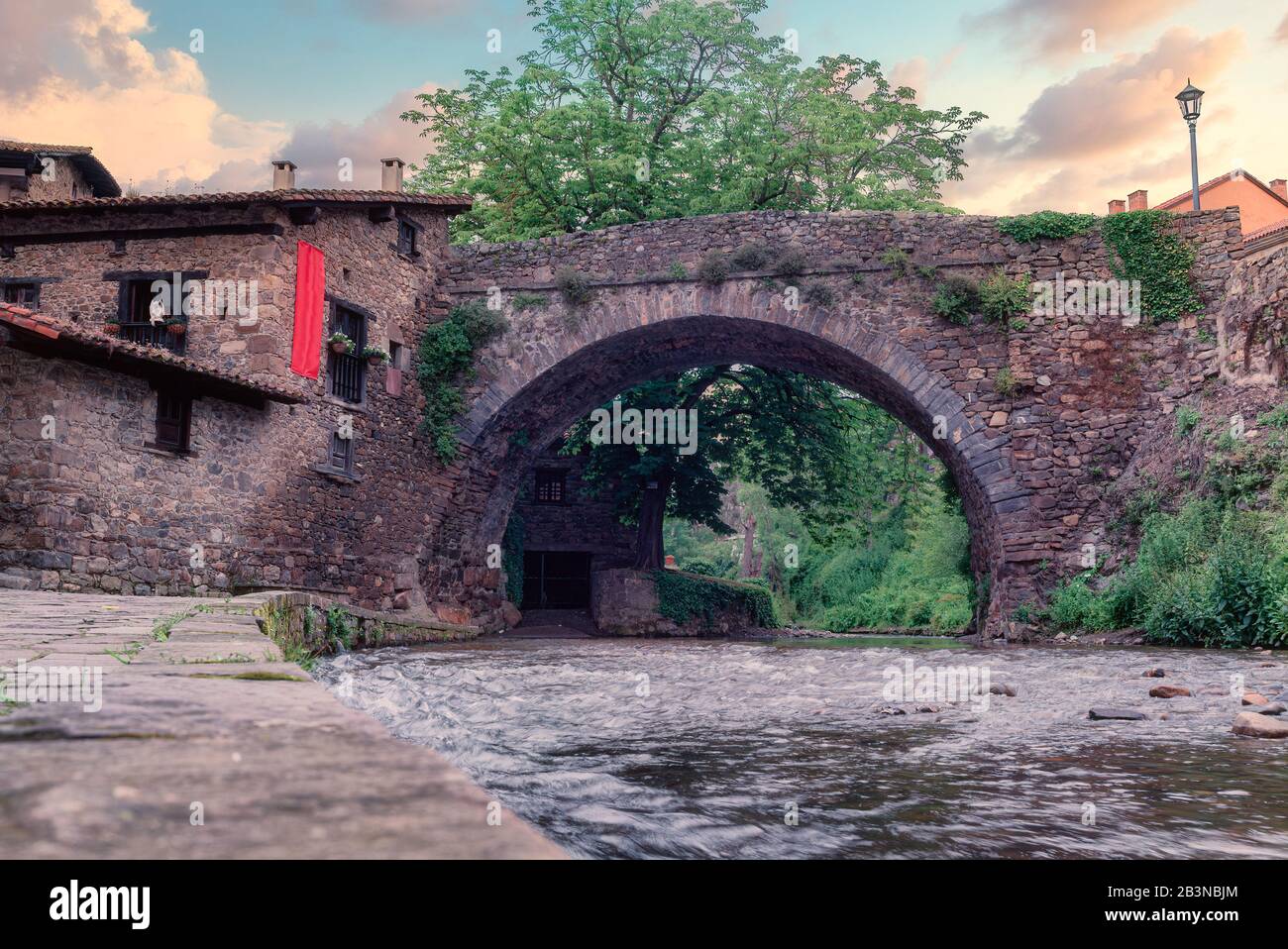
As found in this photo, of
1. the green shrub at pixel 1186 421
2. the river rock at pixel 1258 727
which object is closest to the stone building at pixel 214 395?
the river rock at pixel 1258 727

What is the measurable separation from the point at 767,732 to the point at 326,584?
32.0 ft

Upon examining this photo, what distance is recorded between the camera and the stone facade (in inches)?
440

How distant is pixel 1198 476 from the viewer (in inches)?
451

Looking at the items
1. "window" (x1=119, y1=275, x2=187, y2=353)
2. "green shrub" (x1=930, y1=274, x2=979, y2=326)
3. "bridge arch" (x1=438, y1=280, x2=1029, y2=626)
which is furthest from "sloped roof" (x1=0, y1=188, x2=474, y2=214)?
"green shrub" (x1=930, y1=274, x2=979, y2=326)

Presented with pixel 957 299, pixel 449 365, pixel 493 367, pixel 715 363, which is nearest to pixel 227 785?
pixel 957 299

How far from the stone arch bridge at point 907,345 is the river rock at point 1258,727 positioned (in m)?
9.25

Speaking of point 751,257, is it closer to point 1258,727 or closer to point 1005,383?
point 1005,383

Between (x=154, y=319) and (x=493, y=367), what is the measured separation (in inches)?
184

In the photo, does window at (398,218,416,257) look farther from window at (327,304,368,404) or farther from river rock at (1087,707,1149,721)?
river rock at (1087,707,1149,721)

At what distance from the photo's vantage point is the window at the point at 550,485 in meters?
23.8

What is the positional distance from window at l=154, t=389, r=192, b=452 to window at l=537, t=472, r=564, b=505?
13487 millimetres

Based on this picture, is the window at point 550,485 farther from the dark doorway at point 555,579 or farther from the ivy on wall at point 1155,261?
the ivy on wall at point 1155,261

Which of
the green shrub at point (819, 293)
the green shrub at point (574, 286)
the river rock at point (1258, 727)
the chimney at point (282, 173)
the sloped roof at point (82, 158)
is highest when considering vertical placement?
the sloped roof at point (82, 158)
